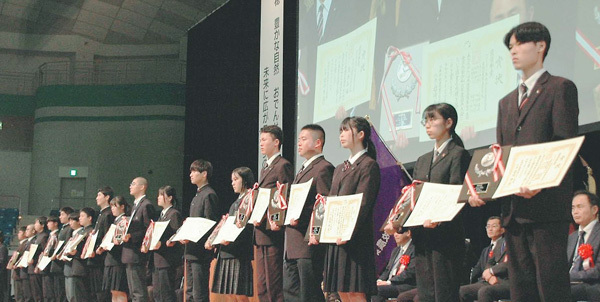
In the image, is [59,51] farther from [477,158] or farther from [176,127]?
[477,158]

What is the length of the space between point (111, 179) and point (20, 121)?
3256 millimetres

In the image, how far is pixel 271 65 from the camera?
892cm

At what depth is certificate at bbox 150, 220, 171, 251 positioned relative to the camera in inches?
241

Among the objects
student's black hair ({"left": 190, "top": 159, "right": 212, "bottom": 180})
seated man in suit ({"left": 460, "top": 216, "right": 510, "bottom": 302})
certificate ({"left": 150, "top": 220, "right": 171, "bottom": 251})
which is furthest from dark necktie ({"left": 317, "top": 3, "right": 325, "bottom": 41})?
seated man in suit ({"left": 460, "top": 216, "right": 510, "bottom": 302})

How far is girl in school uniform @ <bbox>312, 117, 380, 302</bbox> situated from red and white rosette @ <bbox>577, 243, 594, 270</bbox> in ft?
4.22

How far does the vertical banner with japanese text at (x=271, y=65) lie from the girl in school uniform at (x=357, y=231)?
14.8ft

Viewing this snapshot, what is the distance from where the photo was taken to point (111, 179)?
15.5 metres

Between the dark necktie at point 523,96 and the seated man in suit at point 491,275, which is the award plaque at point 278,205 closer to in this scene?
the seated man in suit at point 491,275

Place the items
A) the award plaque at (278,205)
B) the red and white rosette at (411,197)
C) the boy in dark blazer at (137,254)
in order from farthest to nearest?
1. the boy in dark blazer at (137,254)
2. the award plaque at (278,205)
3. the red and white rosette at (411,197)

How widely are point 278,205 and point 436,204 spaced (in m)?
1.45

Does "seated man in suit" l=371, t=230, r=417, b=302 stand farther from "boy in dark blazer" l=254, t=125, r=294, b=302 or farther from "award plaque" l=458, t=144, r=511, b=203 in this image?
"award plaque" l=458, t=144, r=511, b=203

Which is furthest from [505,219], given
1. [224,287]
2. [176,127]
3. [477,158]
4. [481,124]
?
[176,127]

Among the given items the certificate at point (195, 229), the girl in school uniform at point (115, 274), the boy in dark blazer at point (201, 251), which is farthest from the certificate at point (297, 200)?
the girl in school uniform at point (115, 274)

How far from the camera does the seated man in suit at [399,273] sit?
17.3 feet
